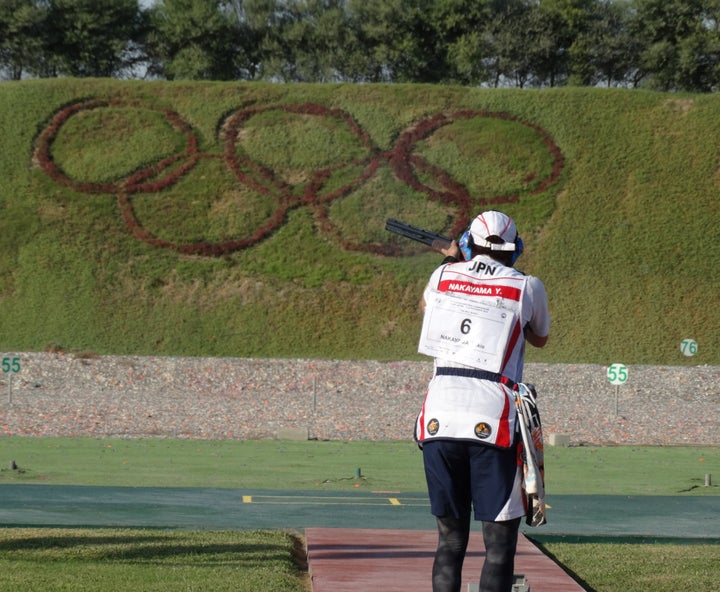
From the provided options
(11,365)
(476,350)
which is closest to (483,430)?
(476,350)

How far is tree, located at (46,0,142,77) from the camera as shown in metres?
58.8

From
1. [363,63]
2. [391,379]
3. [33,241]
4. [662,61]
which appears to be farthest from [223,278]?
[662,61]

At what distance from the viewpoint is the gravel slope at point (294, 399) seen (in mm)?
22203

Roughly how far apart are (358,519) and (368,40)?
53.4 metres

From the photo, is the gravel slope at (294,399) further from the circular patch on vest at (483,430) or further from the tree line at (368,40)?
the tree line at (368,40)

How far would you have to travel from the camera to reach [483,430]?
487 cm

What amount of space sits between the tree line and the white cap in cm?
5468

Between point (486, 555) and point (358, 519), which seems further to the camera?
point (358, 519)

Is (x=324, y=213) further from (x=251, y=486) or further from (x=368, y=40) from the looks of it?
(x=251, y=486)

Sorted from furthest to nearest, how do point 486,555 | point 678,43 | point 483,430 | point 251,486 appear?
point 678,43 → point 251,486 → point 486,555 → point 483,430

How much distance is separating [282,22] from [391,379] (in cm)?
3703

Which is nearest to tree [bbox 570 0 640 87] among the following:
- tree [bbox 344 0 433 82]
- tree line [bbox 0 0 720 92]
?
tree line [bbox 0 0 720 92]

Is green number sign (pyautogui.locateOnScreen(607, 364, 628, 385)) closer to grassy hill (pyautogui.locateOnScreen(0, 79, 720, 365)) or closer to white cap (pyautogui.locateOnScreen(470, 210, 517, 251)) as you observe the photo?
grassy hill (pyautogui.locateOnScreen(0, 79, 720, 365))

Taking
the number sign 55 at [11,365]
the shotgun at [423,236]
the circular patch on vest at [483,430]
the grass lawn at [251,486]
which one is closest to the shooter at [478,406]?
the circular patch on vest at [483,430]
